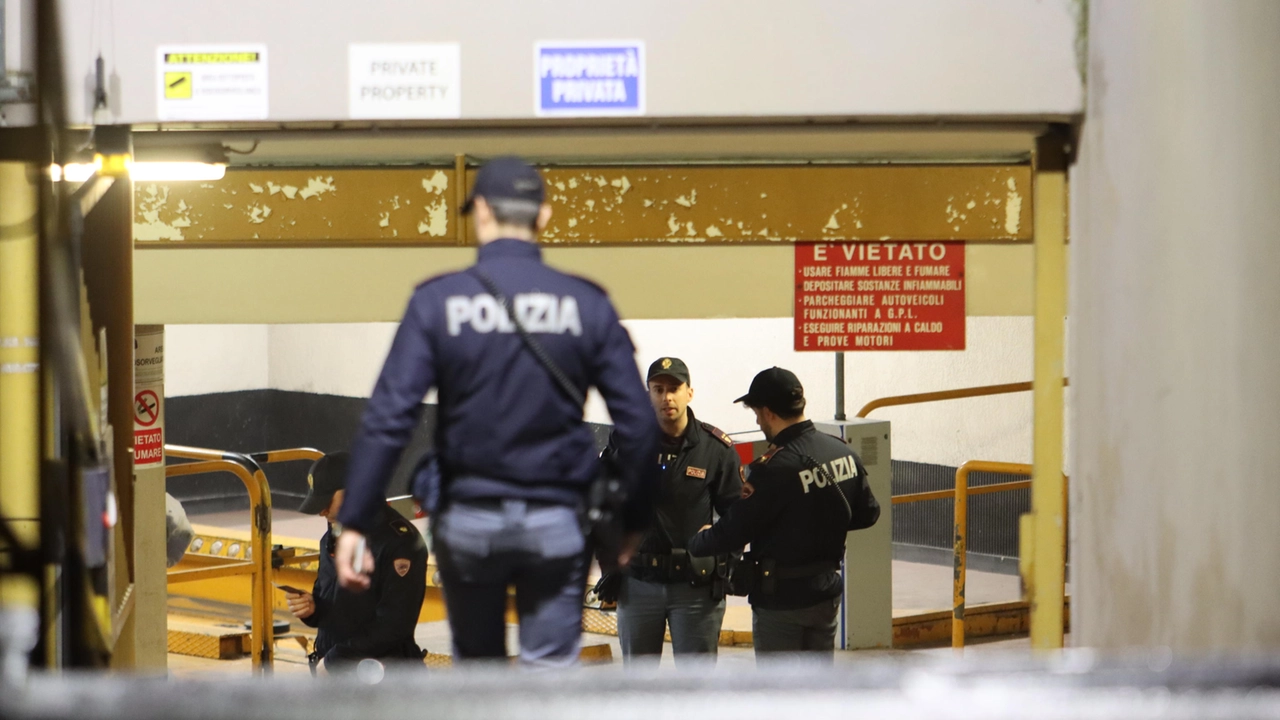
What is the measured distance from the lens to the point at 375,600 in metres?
5.20

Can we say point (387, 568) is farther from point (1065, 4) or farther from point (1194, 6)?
point (1194, 6)

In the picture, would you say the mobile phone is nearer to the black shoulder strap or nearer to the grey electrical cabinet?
the black shoulder strap

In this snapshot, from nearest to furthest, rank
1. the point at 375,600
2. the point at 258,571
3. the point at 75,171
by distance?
1. the point at 75,171
2. the point at 375,600
3. the point at 258,571

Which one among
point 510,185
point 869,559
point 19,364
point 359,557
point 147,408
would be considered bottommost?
point 869,559

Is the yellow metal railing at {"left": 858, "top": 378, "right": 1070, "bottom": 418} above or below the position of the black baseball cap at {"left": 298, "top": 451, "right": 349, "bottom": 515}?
above

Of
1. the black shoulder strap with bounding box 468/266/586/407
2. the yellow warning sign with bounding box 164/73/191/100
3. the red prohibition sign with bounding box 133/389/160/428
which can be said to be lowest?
the red prohibition sign with bounding box 133/389/160/428

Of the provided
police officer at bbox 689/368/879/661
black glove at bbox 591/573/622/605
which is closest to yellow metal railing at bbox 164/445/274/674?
black glove at bbox 591/573/622/605

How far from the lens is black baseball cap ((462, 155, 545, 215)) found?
2990 millimetres

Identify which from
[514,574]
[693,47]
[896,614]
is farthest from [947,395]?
[514,574]

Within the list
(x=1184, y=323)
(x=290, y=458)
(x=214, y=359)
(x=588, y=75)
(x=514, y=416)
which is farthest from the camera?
(x=214, y=359)

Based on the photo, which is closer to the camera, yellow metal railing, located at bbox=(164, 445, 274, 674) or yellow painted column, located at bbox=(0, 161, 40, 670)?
yellow painted column, located at bbox=(0, 161, 40, 670)

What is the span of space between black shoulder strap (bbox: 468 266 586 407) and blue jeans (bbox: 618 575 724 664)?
2899 millimetres

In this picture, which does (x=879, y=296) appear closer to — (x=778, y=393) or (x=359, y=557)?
(x=778, y=393)

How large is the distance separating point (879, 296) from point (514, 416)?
8.00 feet
